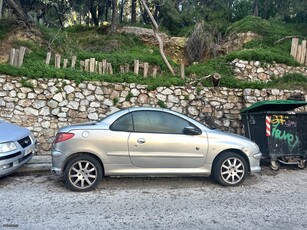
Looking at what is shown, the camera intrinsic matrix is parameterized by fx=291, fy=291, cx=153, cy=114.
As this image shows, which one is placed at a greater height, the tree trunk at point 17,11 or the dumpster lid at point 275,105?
the tree trunk at point 17,11

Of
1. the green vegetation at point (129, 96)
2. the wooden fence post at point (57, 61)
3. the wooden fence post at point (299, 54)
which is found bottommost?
the green vegetation at point (129, 96)

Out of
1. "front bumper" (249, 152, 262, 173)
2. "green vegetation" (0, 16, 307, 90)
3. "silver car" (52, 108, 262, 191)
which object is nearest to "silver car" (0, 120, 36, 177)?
"silver car" (52, 108, 262, 191)

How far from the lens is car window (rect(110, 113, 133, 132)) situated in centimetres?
536

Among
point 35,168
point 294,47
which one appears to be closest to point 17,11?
point 35,168

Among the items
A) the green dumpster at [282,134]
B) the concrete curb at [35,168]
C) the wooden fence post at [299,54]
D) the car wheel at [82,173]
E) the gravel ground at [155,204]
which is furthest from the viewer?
the wooden fence post at [299,54]

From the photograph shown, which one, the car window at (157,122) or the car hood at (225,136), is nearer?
the car window at (157,122)

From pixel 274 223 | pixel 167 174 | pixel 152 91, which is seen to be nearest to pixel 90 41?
pixel 152 91

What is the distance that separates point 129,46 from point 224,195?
1037 centimetres

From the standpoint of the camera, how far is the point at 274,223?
12.9ft

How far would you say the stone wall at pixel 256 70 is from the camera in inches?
419

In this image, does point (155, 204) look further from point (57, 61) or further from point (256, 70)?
point (256, 70)

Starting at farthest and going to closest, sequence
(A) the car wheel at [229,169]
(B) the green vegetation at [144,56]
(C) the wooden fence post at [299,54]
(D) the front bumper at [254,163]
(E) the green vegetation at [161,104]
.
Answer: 1. (C) the wooden fence post at [299,54]
2. (E) the green vegetation at [161,104]
3. (B) the green vegetation at [144,56]
4. (D) the front bumper at [254,163]
5. (A) the car wheel at [229,169]

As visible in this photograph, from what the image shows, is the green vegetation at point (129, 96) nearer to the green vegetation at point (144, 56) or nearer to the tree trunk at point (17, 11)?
the green vegetation at point (144, 56)

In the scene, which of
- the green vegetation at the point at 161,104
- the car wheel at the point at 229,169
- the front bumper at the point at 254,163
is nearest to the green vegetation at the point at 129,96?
the green vegetation at the point at 161,104
